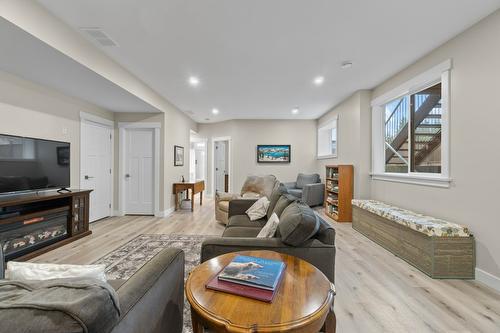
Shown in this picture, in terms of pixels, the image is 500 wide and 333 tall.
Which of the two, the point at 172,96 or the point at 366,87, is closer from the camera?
the point at 366,87

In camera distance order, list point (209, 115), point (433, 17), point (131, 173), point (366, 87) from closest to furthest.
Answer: point (433, 17), point (366, 87), point (131, 173), point (209, 115)

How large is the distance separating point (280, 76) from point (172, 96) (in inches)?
90.9

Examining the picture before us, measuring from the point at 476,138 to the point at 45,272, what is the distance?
141 inches

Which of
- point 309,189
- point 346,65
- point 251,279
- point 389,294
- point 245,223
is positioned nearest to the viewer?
point 251,279

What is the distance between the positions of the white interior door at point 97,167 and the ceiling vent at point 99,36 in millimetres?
1972

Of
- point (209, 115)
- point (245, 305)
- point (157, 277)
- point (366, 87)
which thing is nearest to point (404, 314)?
point (245, 305)

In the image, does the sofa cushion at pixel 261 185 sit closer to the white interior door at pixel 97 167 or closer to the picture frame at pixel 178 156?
the picture frame at pixel 178 156

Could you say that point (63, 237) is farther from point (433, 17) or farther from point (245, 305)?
point (433, 17)

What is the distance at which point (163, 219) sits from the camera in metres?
4.65

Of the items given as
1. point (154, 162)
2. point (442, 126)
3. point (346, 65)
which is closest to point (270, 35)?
point (346, 65)

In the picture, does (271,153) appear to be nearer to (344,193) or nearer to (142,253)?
(344,193)

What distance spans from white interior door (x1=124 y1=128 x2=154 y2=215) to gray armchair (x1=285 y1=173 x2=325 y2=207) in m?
3.41

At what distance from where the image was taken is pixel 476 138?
2326 millimetres

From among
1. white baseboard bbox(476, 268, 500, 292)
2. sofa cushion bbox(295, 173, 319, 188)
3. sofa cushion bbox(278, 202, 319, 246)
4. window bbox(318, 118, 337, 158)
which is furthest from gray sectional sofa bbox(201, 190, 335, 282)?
window bbox(318, 118, 337, 158)
